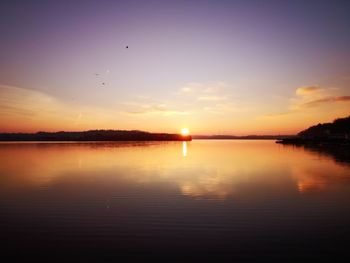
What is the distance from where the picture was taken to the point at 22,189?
30734 millimetres

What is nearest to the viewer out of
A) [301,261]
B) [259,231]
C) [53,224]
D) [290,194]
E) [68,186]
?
[301,261]

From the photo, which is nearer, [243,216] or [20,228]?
[20,228]

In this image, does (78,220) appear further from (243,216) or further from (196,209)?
(243,216)

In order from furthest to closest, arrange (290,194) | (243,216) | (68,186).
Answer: (68,186), (290,194), (243,216)

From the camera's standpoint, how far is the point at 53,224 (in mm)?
18016

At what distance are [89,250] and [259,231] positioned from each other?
8954mm

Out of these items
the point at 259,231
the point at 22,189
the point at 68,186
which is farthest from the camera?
the point at 68,186

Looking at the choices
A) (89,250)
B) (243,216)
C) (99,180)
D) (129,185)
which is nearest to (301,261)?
(243,216)

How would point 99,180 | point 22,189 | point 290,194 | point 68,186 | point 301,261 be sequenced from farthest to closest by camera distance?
1. point 99,180
2. point 68,186
3. point 22,189
4. point 290,194
5. point 301,261

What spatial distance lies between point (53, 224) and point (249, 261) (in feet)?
38.6

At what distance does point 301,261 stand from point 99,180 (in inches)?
1142

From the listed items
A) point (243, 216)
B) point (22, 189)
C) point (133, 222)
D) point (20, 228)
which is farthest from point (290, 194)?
point (22, 189)

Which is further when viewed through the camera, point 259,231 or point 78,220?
point 78,220

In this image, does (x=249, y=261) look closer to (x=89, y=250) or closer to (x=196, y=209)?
(x=89, y=250)
